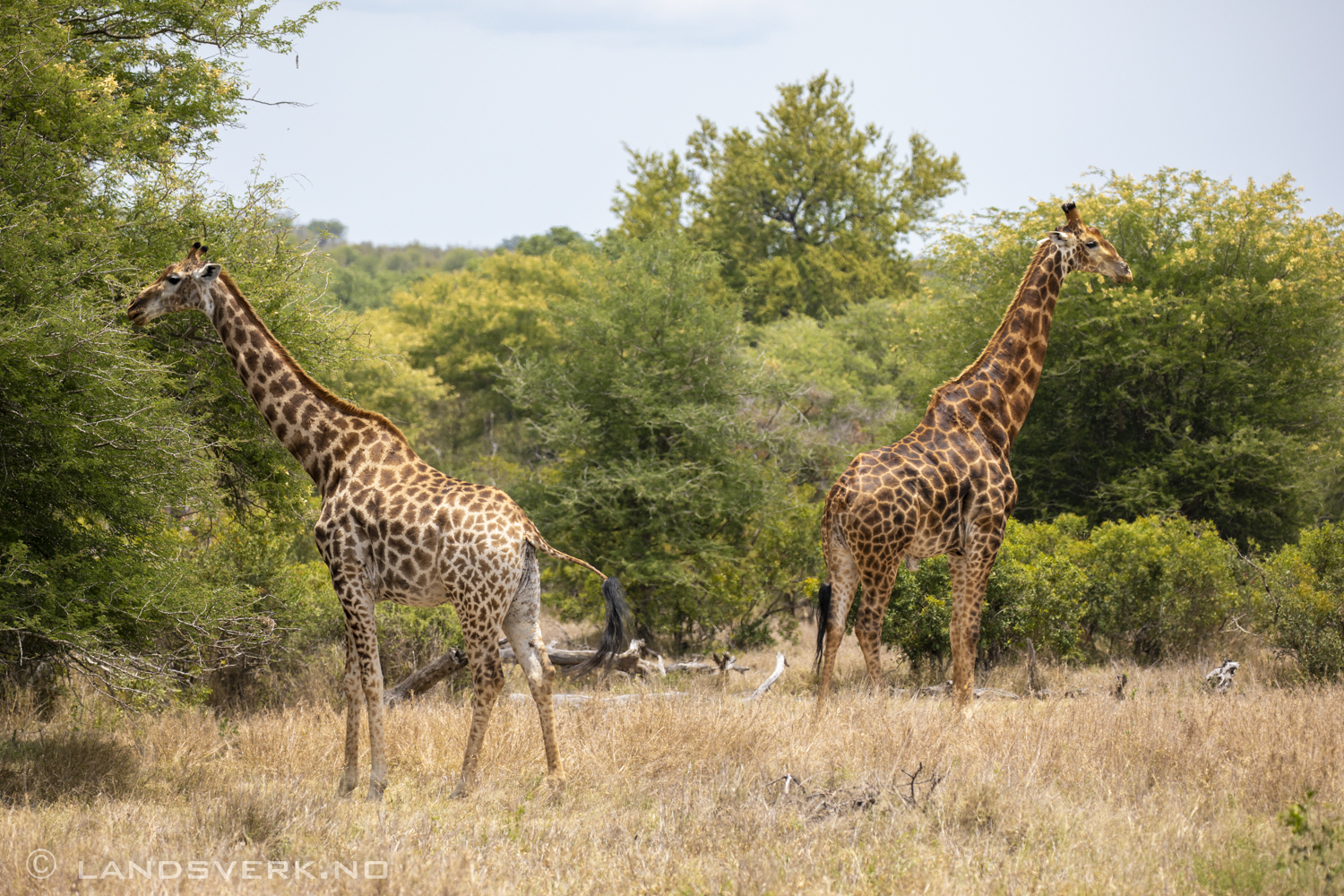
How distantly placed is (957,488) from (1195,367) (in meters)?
10.9

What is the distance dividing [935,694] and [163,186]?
30.5ft

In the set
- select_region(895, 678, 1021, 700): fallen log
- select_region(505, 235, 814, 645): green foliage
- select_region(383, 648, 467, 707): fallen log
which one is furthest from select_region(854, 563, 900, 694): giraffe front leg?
select_region(505, 235, 814, 645): green foliage

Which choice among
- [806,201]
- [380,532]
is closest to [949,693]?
[380,532]

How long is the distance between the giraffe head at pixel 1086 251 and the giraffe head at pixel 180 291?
717 cm

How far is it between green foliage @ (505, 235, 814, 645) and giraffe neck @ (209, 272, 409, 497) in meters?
8.15

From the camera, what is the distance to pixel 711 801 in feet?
21.6

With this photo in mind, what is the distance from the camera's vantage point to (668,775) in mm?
7398

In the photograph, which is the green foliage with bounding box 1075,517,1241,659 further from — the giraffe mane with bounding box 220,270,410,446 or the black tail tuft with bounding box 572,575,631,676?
the giraffe mane with bounding box 220,270,410,446

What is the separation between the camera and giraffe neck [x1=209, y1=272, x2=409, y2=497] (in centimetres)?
770

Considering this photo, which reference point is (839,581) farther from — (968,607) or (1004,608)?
(1004,608)

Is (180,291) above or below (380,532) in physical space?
above

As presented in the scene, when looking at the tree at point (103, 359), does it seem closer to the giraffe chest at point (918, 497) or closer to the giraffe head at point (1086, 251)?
the giraffe chest at point (918, 497)

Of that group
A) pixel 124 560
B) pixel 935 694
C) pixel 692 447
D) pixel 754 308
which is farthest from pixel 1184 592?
pixel 754 308

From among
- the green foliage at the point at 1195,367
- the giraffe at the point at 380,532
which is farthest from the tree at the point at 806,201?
the giraffe at the point at 380,532
